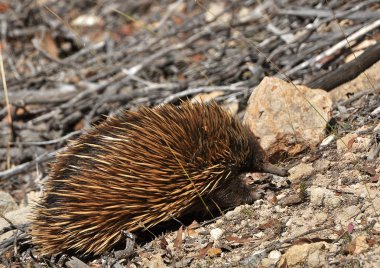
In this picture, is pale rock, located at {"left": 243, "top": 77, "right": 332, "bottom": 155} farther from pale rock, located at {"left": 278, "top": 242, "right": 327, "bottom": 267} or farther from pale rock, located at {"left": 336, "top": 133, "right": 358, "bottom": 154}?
pale rock, located at {"left": 278, "top": 242, "right": 327, "bottom": 267}

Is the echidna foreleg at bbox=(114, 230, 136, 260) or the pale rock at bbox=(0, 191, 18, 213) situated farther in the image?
the pale rock at bbox=(0, 191, 18, 213)

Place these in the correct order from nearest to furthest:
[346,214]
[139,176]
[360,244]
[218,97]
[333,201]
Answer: [360,244], [346,214], [333,201], [139,176], [218,97]

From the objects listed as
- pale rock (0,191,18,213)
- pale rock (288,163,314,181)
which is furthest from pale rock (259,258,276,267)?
pale rock (0,191,18,213)

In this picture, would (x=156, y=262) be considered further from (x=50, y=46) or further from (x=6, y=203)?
(x=50, y=46)

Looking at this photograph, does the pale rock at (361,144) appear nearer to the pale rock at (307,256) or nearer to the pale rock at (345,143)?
the pale rock at (345,143)

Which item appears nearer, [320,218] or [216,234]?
[320,218]

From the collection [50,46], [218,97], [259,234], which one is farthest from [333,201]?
[50,46]
